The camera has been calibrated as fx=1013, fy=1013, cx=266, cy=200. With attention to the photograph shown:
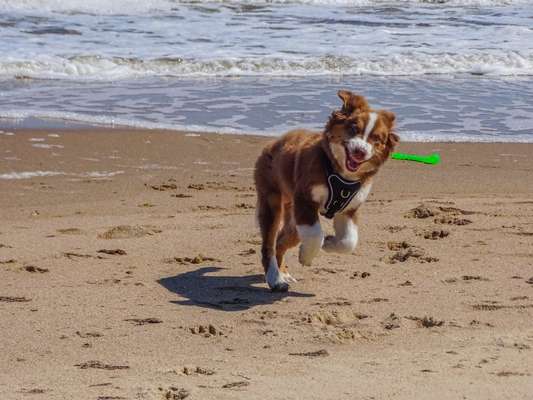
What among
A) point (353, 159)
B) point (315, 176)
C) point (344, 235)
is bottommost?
point (344, 235)

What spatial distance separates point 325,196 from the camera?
17.9 ft

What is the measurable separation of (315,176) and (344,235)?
17.6 inches

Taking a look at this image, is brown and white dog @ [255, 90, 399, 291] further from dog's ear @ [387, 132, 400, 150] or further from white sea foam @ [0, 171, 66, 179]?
white sea foam @ [0, 171, 66, 179]

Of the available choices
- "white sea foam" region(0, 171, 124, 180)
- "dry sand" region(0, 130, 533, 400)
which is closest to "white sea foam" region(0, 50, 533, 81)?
"dry sand" region(0, 130, 533, 400)

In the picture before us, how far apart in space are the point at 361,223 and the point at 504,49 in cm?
1100

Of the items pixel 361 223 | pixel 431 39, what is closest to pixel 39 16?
pixel 431 39

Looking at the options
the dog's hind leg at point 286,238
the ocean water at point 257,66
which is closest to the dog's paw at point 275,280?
the dog's hind leg at point 286,238

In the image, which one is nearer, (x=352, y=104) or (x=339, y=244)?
(x=352, y=104)

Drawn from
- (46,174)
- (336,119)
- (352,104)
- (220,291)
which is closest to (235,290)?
(220,291)

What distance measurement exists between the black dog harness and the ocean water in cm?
519

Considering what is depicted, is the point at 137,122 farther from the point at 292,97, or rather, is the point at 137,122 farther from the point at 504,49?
the point at 504,49

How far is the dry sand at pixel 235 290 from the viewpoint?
4359 mm

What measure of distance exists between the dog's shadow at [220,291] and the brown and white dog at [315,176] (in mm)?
131

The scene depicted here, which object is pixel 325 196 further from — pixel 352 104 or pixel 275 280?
pixel 275 280
